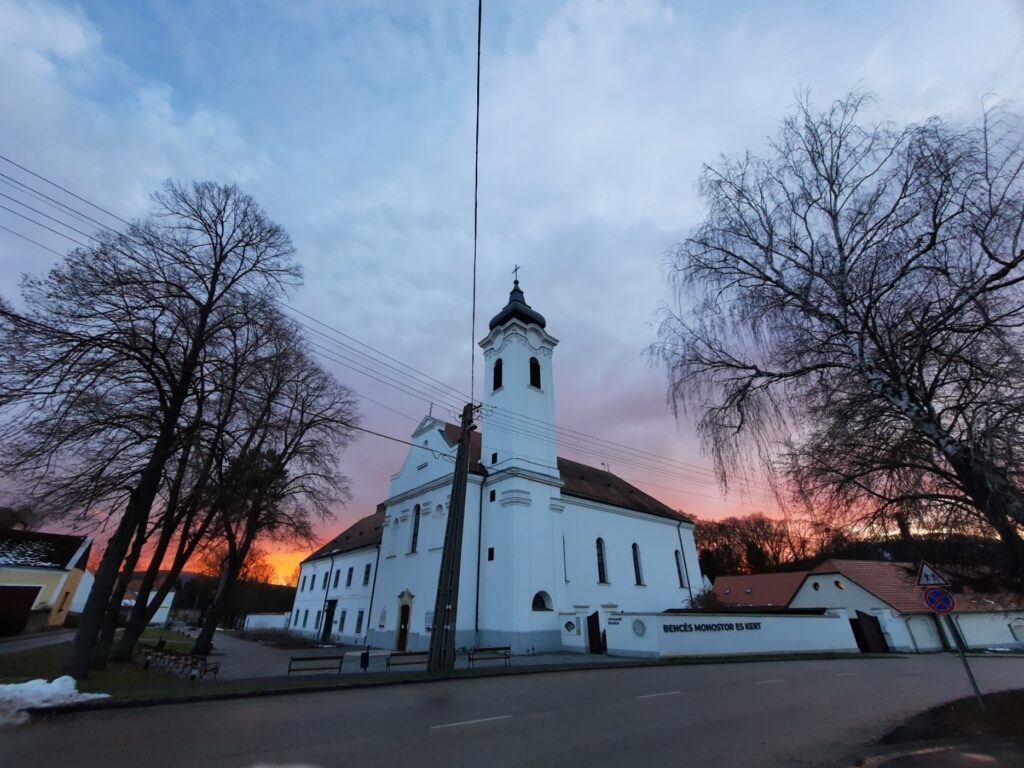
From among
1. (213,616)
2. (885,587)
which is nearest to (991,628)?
(885,587)

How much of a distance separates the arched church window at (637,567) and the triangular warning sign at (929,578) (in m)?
20.7

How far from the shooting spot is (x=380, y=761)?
537cm

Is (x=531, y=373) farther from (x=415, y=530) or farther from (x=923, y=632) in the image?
(x=923, y=632)

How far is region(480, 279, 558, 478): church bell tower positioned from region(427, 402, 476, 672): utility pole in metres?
8.47

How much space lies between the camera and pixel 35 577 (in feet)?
110

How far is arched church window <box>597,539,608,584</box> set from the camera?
26172 millimetres


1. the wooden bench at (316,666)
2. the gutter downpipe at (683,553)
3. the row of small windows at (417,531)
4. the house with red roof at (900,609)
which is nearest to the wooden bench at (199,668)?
the wooden bench at (316,666)

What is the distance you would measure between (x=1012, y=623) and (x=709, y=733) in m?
41.1

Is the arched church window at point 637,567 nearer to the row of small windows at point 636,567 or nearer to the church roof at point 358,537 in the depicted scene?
the row of small windows at point 636,567

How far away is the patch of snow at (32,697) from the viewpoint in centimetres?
696

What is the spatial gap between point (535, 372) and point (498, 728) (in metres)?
21.8

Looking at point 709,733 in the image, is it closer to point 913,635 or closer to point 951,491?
point 951,491

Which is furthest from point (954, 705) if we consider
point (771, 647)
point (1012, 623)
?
point (1012, 623)

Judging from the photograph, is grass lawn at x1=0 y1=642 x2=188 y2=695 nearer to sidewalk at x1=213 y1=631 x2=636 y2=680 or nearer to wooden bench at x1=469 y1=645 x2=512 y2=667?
sidewalk at x1=213 y1=631 x2=636 y2=680
